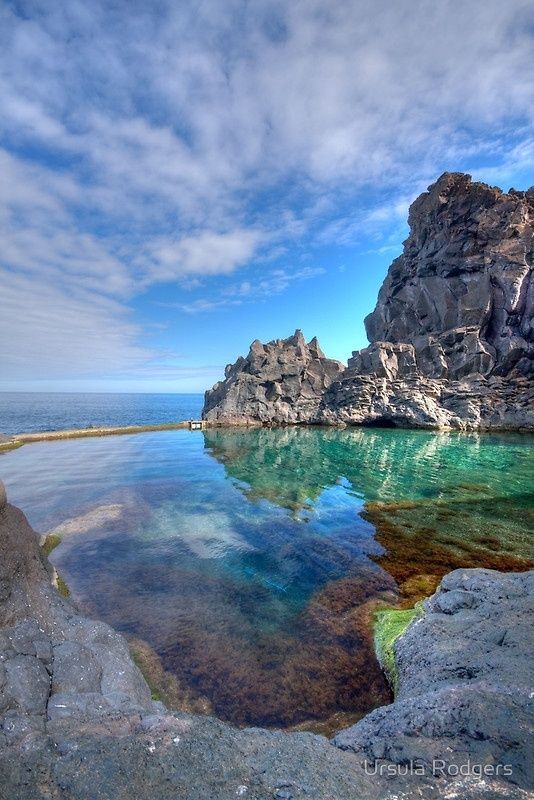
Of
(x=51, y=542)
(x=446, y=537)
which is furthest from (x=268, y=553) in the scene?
(x=51, y=542)

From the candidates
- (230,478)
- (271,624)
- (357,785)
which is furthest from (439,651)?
(230,478)

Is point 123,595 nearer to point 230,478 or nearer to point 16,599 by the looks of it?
point 16,599

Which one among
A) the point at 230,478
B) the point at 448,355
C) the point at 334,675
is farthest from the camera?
the point at 448,355

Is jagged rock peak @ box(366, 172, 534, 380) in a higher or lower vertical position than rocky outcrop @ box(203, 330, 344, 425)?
higher

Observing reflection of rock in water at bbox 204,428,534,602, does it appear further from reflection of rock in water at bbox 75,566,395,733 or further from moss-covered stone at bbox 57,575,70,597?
moss-covered stone at bbox 57,575,70,597

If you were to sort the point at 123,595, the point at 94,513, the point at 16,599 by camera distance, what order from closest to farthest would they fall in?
the point at 16,599 → the point at 123,595 → the point at 94,513

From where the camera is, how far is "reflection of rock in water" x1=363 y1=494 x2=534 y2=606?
15562 millimetres

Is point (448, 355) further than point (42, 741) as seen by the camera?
Yes

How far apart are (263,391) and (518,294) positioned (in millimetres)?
62417

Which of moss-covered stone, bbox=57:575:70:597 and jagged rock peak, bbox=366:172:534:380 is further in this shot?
jagged rock peak, bbox=366:172:534:380

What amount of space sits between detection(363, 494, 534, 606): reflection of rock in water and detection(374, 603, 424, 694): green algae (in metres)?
1.29

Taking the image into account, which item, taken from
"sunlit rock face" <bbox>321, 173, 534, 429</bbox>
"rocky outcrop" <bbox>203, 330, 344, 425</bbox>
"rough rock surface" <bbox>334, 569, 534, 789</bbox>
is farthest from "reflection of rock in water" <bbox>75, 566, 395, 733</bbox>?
"rocky outcrop" <bbox>203, 330, 344, 425</bbox>

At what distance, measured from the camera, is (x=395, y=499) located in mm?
26812

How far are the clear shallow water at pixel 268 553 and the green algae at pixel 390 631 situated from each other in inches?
14.5
